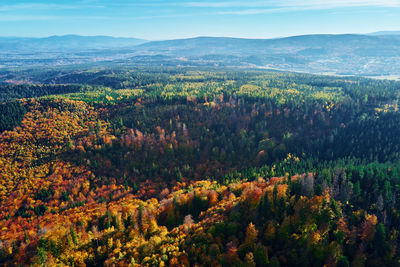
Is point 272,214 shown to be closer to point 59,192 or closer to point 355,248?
point 355,248

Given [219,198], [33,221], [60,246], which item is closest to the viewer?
[60,246]

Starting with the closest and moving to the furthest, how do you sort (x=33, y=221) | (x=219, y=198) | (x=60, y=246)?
(x=60, y=246) < (x=219, y=198) < (x=33, y=221)

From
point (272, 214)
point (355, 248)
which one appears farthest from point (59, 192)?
point (355, 248)

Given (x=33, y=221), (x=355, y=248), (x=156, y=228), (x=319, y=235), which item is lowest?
(x=33, y=221)

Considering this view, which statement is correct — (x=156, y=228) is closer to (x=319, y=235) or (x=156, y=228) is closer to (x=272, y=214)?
(x=272, y=214)

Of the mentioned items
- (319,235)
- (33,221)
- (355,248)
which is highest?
(319,235)

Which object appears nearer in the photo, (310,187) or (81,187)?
(310,187)

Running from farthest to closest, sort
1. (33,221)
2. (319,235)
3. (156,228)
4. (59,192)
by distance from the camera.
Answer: (59,192), (33,221), (156,228), (319,235)

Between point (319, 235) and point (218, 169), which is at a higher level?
point (319, 235)

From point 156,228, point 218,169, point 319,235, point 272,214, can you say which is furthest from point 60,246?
point 218,169
